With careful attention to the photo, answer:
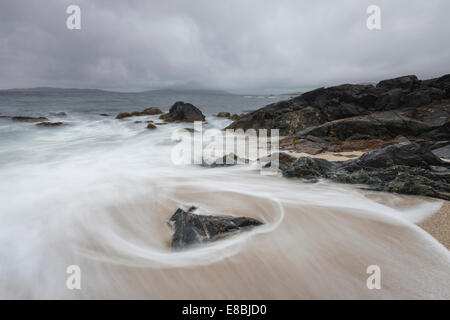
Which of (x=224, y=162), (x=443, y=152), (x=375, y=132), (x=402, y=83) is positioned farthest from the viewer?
(x=402, y=83)

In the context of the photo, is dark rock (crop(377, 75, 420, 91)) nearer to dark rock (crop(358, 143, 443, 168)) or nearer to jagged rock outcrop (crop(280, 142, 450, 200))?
dark rock (crop(358, 143, 443, 168))

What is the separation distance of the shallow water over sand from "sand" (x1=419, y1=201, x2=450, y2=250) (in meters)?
0.09

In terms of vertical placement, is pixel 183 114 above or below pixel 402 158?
above

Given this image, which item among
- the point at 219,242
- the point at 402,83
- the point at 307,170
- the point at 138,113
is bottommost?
the point at 219,242

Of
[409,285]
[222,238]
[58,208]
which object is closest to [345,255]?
[409,285]

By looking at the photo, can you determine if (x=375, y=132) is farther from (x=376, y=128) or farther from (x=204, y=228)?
(x=204, y=228)

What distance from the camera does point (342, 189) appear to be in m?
3.68

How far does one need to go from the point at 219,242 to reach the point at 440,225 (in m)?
2.59

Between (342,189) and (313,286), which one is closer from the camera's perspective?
(313,286)

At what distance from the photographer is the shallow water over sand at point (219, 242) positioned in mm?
1886

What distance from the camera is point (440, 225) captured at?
8.32 ft

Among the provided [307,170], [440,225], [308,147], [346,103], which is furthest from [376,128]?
[440,225]

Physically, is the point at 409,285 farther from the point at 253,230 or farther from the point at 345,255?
the point at 253,230
